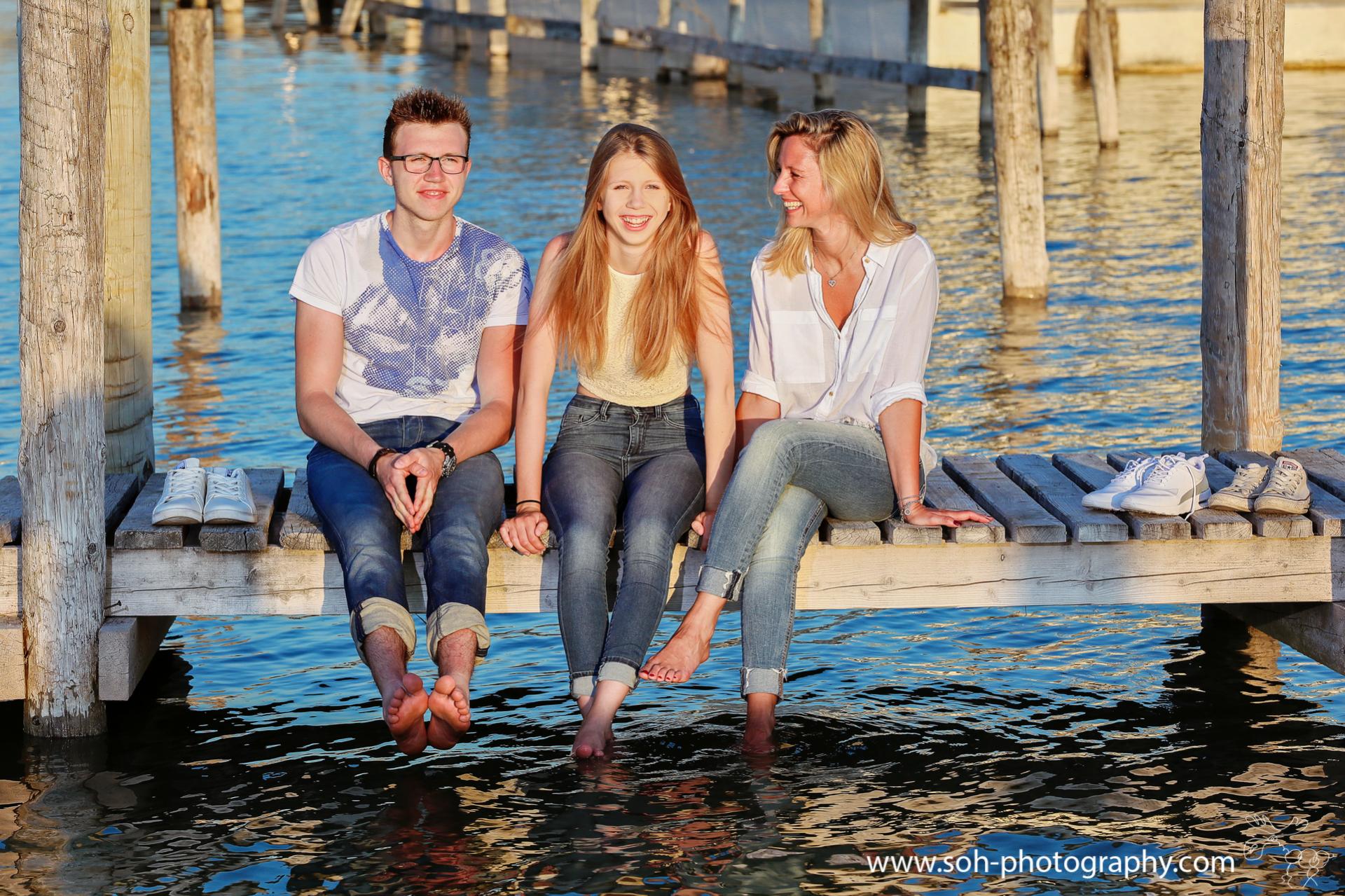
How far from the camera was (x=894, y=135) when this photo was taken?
21516 millimetres

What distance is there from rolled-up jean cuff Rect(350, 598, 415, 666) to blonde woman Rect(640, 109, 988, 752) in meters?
0.75

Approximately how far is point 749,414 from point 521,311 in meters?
0.76

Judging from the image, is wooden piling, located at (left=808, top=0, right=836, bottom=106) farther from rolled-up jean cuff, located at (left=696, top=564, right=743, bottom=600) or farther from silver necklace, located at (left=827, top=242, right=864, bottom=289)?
rolled-up jean cuff, located at (left=696, top=564, right=743, bottom=600)

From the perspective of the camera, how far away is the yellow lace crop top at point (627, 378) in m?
5.23

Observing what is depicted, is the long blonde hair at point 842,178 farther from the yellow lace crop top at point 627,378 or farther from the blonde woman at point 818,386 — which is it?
the yellow lace crop top at point 627,378

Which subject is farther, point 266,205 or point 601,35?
point 601,35

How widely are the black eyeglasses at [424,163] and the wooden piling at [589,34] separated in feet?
75.5

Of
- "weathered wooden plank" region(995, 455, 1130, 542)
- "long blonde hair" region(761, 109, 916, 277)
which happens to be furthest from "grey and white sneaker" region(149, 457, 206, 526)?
"weathered wooden plank" region(995, 455, 1130, 542)

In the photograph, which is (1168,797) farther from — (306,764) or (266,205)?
(266,205)

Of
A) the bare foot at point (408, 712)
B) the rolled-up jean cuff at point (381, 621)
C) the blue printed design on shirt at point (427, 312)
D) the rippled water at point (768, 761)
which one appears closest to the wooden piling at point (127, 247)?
the rippled water at point (768, 761)

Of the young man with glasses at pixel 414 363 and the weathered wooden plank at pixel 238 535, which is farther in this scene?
the weathered wooden plank at pixel 238 535

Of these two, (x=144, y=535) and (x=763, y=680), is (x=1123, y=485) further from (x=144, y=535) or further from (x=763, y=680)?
(x=144, y=535)

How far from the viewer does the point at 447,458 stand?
16.5 ft

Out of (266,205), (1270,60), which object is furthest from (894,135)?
(1270,60)
